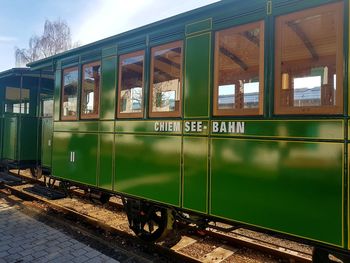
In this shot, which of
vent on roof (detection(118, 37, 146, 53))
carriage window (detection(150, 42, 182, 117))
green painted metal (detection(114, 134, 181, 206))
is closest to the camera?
green painted metal (detection(114, 134, 181, 206))

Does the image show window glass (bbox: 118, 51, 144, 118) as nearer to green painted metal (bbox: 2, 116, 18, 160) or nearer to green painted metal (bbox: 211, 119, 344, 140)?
green painted metal (bbox: 211, 119, 344, 140)

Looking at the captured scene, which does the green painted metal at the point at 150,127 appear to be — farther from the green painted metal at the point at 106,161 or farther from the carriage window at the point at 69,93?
the carriage window at the point at 69,93

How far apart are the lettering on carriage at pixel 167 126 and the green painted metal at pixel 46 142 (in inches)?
167

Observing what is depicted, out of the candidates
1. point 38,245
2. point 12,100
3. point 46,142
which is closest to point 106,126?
point 38,245

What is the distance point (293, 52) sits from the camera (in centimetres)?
297

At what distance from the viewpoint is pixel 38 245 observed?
455 centimetres

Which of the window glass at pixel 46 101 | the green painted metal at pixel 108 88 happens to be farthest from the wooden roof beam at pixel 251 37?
the window glass at pixel 46 101

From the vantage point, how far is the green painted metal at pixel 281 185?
2.60 metres

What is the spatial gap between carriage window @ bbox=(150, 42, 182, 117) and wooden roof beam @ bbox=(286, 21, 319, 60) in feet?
4.65

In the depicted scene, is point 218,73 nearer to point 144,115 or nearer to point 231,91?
point 231,91

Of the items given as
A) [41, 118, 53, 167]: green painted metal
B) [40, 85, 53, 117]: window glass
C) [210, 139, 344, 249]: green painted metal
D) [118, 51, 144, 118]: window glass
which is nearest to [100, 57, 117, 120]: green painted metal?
[118, 51, 144, 118]: window glass

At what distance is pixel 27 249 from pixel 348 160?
4231mm

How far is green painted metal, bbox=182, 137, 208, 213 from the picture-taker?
3.47m

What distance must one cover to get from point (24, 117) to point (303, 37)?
790 cm
